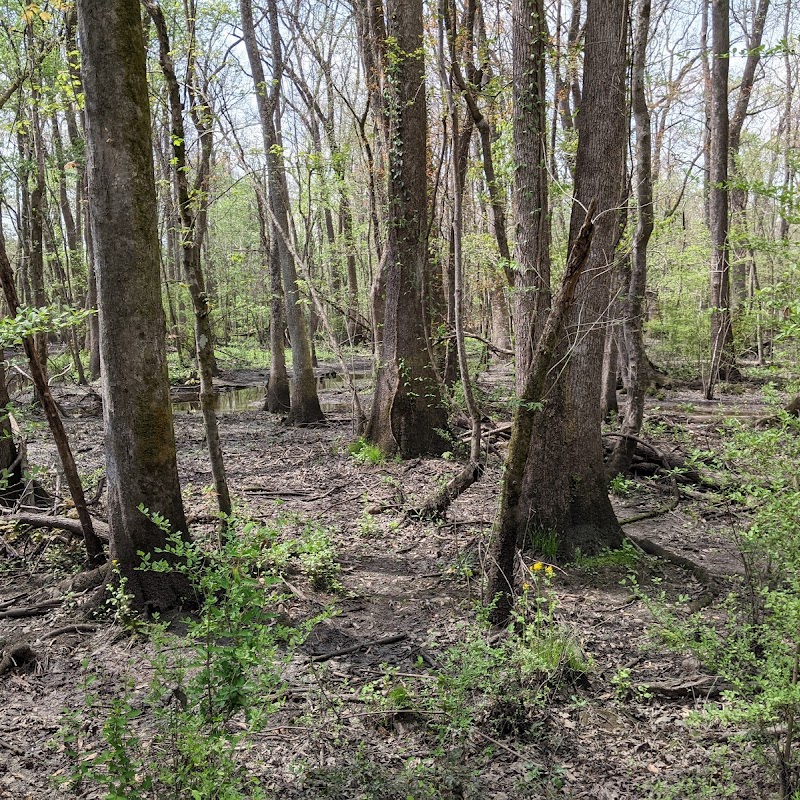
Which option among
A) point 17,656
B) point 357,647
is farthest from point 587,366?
point 17,656

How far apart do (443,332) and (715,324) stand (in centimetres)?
813

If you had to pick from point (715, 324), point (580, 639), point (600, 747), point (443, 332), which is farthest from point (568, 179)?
point (600, 747)

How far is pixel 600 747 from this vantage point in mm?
3609

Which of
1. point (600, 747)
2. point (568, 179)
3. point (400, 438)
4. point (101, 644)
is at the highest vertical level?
point (568, 179)

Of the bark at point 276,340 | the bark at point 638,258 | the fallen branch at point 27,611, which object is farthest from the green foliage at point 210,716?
the bark at point 276,340

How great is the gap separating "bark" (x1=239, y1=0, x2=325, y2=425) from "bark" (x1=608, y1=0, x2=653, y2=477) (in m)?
6.00

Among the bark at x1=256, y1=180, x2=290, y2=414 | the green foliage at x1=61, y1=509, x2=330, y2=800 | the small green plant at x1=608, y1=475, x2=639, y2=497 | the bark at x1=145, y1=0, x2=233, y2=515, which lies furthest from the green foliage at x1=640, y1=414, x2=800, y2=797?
the bark at x1=256, y1=180, x2=290, y2=414

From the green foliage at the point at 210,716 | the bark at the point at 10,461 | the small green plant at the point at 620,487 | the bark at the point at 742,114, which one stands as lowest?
the small green plant at the point at 620,487

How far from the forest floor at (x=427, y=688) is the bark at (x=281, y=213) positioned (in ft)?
18.6

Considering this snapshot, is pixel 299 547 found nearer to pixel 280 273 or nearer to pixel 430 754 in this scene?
pixel 430 754

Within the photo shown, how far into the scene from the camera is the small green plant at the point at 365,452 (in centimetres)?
909

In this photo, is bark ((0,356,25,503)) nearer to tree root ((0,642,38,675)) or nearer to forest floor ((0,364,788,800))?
forest floor ((0,364,788,800))

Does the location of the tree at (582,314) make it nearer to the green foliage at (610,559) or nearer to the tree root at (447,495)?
the green foliage at (610,559)

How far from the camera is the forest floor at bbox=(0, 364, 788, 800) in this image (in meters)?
3.30
